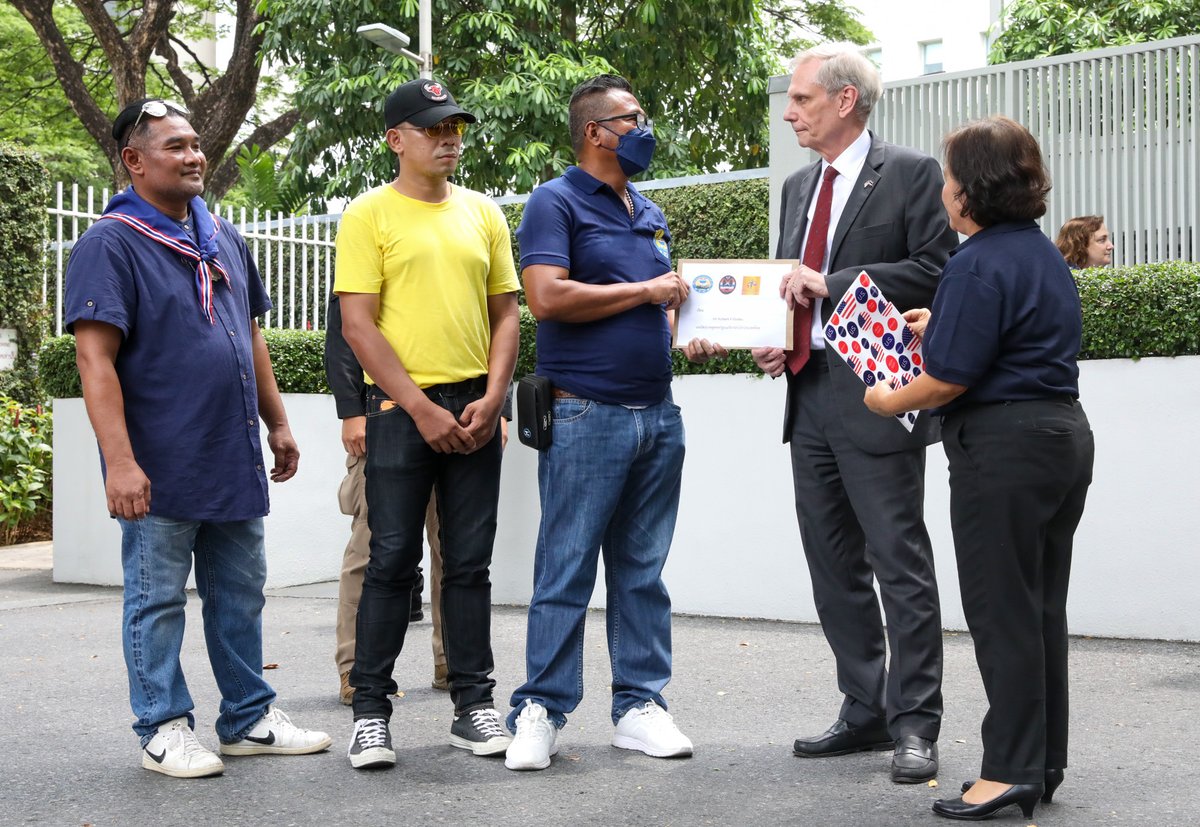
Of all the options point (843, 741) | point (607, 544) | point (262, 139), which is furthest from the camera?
point (262, 139)

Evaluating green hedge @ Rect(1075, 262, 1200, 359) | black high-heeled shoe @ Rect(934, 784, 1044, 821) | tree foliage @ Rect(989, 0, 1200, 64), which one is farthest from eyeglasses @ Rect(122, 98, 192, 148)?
tree foliage @ Rect(989, 0, 1200, 64)

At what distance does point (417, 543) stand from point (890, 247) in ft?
5.96

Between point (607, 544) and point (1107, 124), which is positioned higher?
point (1107, 124)

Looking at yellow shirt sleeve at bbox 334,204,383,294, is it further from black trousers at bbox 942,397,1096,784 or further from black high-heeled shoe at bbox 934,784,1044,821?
black high-heeled shoe at bbox 934,784,1044,821

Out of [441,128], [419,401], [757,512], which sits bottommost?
[757,512]

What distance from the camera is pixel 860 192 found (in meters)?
4.39

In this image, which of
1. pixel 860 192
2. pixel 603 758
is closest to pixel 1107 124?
pixel 860 192

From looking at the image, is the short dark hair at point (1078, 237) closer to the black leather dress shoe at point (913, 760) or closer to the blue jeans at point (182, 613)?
the black leather dress shoe at point (913, 760)

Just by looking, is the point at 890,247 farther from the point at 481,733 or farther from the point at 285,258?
the point at 285,258

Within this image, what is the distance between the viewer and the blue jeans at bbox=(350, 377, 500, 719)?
4465 mm

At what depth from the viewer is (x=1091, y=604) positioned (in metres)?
6.68

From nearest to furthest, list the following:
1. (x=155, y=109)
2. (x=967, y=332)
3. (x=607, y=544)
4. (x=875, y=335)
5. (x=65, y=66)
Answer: (x=967, y=332), (x=875, y=335), (x=155, y=109), (x=607, y=544), (x=65, y=66)

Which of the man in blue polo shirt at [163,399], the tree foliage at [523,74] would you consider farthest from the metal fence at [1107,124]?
the tree foliage at [523,74]

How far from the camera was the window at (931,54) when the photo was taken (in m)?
32.5
